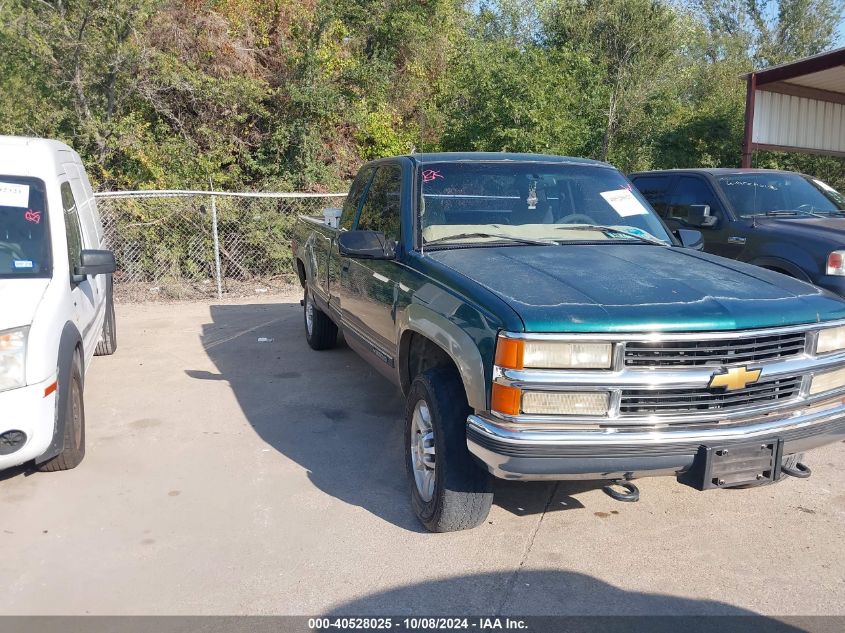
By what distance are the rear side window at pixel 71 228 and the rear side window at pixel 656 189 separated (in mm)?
6132

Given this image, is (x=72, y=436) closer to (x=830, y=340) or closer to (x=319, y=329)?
(x=319, y=329)

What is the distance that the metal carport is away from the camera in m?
14.0

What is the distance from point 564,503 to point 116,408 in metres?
3.70

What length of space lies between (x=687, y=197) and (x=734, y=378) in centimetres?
550

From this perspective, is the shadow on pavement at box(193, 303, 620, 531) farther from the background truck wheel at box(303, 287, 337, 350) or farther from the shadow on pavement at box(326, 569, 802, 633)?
the shadow on pavement at box(326, 569, 802, 633)

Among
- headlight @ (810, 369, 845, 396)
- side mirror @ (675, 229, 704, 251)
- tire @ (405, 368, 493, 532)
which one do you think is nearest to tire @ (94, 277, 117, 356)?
tire @ (405, 368, 493, 532)

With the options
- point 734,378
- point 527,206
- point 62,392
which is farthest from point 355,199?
point 734,378

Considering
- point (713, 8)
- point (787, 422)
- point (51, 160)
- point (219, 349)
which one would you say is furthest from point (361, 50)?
point (713, 8)

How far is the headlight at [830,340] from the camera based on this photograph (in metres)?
3.51

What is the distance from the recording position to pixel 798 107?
15586mm

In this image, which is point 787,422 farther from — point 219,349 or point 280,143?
point 280,143

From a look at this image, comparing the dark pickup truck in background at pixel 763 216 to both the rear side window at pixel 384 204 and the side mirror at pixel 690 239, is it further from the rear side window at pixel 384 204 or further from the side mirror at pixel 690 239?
the rear side window at pixel 384 204

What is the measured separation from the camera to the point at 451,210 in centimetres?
464

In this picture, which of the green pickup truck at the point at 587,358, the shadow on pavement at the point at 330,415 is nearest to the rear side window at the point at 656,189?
the shadow on pavement at the point at 330,415
